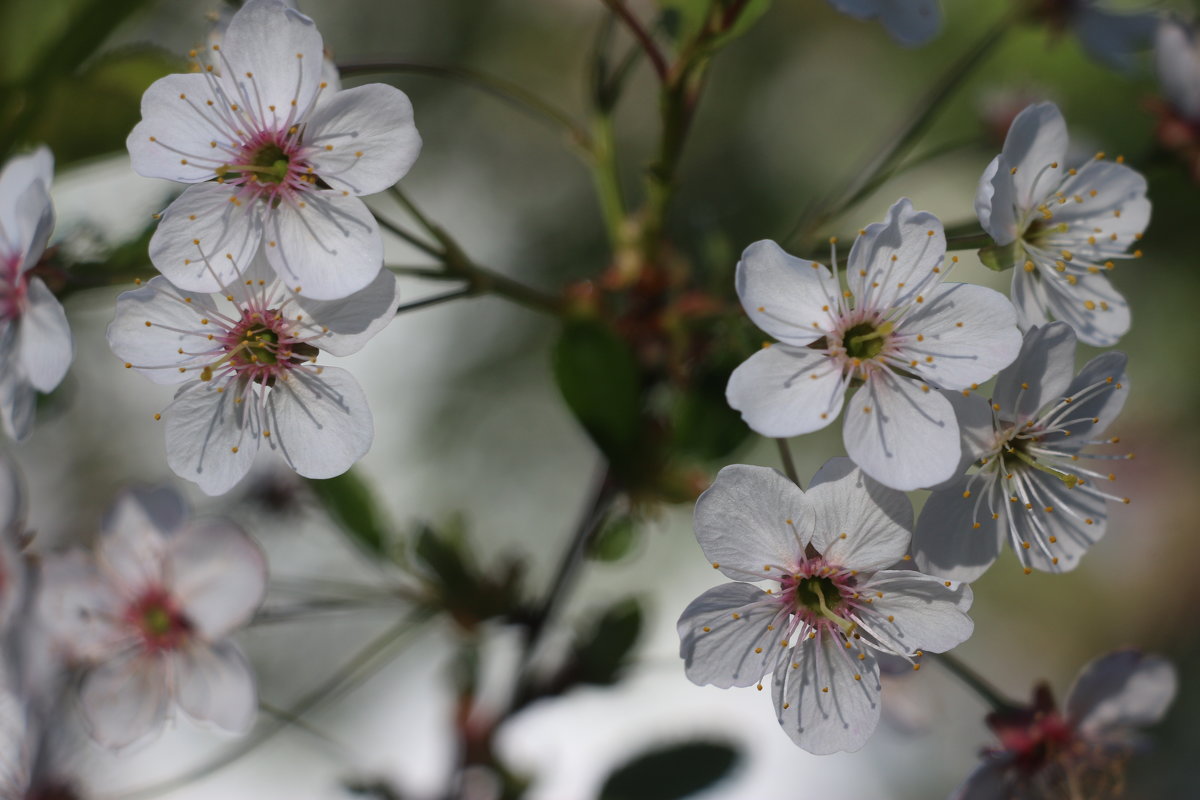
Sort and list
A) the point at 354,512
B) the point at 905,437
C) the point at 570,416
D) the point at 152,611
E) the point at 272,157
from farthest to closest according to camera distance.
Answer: the point at 570,416, the point at 354,512, the point at 152,611, the point at 272,157, the point at 905,437

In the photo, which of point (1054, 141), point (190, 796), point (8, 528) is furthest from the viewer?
point (190, 796)

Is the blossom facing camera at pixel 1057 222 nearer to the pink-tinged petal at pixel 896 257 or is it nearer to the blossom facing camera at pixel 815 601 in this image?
the pink-tinged petal at pixel 896 257

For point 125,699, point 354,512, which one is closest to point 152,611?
point 125,699

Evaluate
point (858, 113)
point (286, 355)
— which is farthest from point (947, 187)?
point (286, 355)

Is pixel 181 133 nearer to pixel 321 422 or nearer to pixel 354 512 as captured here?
pixel 321 422

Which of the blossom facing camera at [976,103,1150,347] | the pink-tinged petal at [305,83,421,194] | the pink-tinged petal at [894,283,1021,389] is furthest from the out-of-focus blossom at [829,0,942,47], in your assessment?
the pink-tinged petal at [305,83,421,194]

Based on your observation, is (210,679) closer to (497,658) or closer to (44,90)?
(44,90)

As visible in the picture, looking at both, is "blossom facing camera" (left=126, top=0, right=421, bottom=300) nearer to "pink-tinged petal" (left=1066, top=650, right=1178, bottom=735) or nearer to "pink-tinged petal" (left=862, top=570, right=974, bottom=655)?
"pink-tinged petal" (left=862, top=570, right=974, bottom=655)
